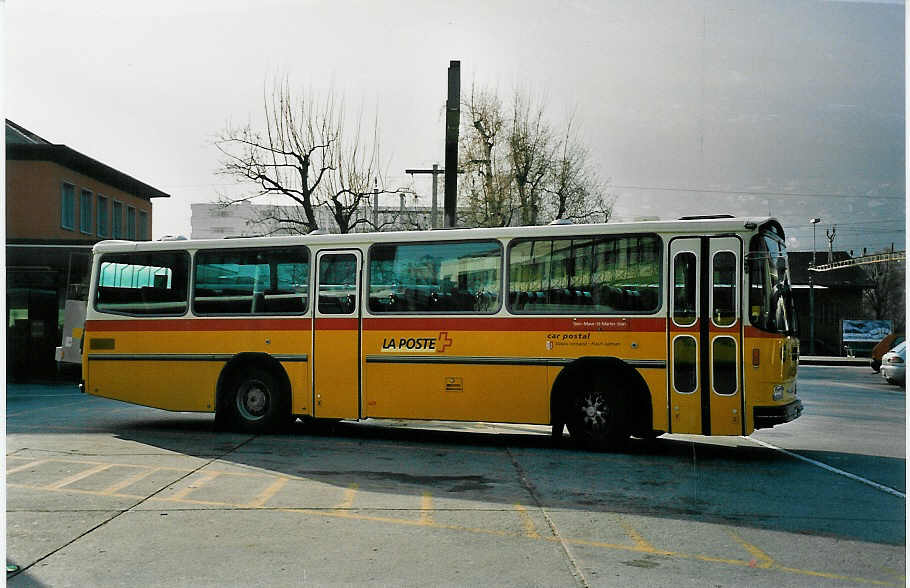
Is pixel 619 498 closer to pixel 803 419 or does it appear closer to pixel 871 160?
pixel 871 160

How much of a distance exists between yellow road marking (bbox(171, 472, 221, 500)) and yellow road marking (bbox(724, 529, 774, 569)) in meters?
4.42

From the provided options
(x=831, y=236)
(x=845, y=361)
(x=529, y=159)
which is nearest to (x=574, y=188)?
(x=529, y=159)

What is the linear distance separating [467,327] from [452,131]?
7093 millimetres

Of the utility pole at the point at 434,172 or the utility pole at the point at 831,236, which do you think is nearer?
the utility pole at the point at 831,236

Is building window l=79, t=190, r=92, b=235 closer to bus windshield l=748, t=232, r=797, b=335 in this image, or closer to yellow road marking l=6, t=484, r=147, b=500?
yellow road marking l=6, t=484, r=147, b=500

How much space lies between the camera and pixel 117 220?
37.1 metres

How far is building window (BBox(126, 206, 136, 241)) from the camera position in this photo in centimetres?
3834

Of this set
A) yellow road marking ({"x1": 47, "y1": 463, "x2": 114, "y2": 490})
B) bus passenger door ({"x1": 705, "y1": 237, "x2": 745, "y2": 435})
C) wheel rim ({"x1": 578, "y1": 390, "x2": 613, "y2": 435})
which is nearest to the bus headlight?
bus passenger door ({"x1": 705, "y1": 237, "x2": 745, "y2": 435})

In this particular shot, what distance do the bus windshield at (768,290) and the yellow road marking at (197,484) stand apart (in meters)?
5.90

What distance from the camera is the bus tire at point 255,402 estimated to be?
12.9 m

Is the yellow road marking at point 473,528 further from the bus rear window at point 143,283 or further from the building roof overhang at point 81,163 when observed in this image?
the building roof overhang at point 81,163

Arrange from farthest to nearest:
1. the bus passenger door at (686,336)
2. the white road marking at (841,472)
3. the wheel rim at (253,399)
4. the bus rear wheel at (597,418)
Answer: the wheel rim at (253,399) < the bus rear wheel at (597,418) < the bus passenger door at (686,336) < the white road marking at (841,472)

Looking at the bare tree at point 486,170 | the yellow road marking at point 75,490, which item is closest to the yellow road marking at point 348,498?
the yellow road marking at point 75,490

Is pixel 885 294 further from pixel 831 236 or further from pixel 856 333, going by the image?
pixel 856 333
